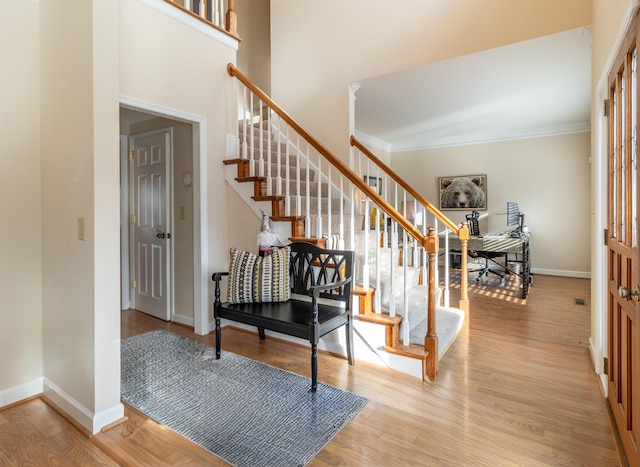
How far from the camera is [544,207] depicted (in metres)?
6.23

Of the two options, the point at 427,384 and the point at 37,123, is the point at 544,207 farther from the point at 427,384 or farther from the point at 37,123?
the point at 37,123

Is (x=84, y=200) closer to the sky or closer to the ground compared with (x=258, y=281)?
closer to the sky

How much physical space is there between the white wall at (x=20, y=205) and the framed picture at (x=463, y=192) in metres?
6.40

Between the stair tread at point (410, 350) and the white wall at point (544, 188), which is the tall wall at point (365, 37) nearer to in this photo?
the stair tread at point (410, 350)

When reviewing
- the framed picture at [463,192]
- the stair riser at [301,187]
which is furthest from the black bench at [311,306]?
the framed picture at [463,192]

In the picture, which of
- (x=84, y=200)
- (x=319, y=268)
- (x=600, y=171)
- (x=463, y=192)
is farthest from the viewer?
(x=463, y=192)

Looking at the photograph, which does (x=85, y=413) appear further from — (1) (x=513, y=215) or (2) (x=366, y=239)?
(1) (x=513, y=215)

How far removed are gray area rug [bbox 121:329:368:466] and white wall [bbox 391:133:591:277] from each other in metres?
5.54

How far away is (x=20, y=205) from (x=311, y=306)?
1.86 m

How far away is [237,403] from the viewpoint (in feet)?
6.89

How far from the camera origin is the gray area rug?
1.73 metres

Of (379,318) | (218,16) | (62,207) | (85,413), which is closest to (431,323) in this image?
(379,318)

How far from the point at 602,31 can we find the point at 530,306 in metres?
2.93

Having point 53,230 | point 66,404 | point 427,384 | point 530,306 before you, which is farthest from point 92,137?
point 530,306
